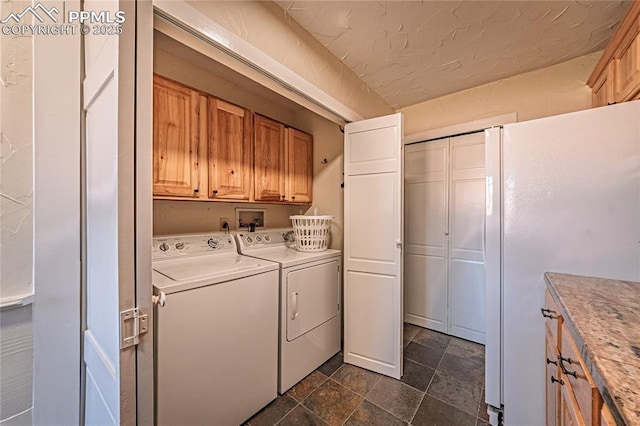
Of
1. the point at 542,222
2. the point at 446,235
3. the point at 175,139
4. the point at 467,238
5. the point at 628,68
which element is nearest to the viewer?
the point at 542,222

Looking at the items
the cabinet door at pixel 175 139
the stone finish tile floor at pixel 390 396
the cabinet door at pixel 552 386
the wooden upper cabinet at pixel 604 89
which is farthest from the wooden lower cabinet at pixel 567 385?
the cabinet door at pixel 175 139

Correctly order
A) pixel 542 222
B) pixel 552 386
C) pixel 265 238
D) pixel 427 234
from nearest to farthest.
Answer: pixel 552 386 < pixel 542 222 < pixel 265 238 < pixel 427 234

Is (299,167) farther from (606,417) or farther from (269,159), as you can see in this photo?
(606,417)

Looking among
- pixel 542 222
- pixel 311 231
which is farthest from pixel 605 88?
pixel 311 231

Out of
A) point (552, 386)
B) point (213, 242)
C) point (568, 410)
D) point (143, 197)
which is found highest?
point (143, 197)

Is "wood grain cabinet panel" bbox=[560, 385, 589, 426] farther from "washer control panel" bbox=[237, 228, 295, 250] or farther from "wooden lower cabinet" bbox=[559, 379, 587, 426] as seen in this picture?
"washer control panel" bbox=[237, 228, 295, 250]

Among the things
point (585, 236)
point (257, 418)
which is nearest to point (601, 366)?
point (585, 236)

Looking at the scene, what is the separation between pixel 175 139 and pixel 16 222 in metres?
0.91

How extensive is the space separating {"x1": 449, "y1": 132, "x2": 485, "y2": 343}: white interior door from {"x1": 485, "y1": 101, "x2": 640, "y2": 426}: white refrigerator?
1.15m

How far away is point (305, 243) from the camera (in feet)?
7.29

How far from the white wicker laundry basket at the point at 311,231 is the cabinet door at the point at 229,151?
527 millimetres

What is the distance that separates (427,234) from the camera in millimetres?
2775

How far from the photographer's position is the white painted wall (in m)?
0.93

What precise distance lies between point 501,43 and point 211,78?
92.0 inches
